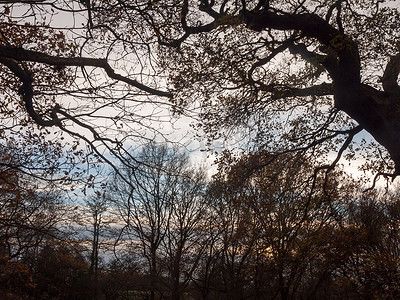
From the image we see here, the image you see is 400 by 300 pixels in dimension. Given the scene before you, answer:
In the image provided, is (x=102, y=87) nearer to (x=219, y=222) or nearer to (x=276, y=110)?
(x=276, y=110)

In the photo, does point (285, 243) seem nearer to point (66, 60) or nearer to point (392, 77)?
point (392, 77)

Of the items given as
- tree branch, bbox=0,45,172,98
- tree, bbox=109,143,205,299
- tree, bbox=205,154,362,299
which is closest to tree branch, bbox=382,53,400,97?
tree, bbox=205,154,362,299

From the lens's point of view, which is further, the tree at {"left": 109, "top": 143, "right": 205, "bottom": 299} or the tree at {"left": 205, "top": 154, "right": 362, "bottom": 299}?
the tree at {"left": 109, "top": 143, "right": 205, "bottom": 299}

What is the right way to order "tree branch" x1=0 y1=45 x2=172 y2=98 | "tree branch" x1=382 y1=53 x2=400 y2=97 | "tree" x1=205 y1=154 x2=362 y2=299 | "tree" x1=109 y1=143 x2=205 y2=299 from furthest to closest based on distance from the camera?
"tree" x1=109 y1=143 x2=205 y2=299
"tree" x1=205 y1=154 x2=362 y2=299
"tree branch" x1=382 y1=53 x2=400 y2=97
"tree branch" x1=0 y1=45 x2=172 y2=98

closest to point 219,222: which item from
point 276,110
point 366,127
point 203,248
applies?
point 203,248

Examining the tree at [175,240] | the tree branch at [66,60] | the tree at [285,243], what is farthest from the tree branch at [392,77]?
the tree at [175,240]

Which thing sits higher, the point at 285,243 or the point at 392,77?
the point at 392,77

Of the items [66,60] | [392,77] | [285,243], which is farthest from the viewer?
[285,243]

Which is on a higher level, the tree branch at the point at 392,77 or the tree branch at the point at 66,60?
the tree branch at the point at 392,77

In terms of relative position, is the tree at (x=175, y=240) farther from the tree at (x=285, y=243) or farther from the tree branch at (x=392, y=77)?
the tree branch at (x=392, y=77)

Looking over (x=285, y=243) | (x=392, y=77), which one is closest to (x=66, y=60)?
(x=392, y=77)

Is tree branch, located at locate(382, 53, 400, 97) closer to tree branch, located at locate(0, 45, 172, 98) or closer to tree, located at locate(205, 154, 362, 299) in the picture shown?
tree, located at locate(205, 154, 362, 299)

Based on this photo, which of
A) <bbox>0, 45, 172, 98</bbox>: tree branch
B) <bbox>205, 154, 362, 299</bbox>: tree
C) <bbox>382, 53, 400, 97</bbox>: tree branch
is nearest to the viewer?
<bbox>0, 45, 172, 98</bbox>: tree branch

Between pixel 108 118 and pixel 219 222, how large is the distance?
1822 cm
